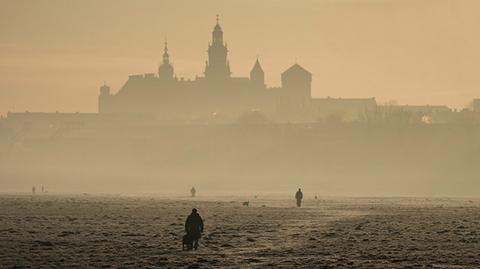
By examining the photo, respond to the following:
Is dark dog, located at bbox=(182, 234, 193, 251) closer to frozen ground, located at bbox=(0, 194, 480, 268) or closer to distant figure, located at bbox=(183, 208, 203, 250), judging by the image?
distant figure, located at bbox=(183, 208, 203, 250)

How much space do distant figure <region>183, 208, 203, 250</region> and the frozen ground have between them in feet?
1.63

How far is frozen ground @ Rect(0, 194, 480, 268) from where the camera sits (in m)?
38.8

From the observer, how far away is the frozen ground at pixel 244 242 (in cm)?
3884

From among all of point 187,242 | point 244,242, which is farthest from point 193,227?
point 244,242

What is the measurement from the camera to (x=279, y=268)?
37.2m

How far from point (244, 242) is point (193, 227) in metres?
5.56

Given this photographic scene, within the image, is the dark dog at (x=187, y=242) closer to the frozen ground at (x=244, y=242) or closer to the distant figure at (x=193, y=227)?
the distant figure at (x=193, y=227)

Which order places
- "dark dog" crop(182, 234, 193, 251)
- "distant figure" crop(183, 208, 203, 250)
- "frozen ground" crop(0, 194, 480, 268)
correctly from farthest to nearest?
"dark dog" crop(182, 234, 193, 251) < "distant figure" crop(183, 208, 203, 250) < "frozen ground" crop(0, 194, 480, 268)

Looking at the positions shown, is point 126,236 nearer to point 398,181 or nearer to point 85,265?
point 85,265

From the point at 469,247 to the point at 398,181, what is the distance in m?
151

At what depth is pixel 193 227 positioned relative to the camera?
41.7 m

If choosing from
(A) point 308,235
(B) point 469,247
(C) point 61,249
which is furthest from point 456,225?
(C) point 61,249

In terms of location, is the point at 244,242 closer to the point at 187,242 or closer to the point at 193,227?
the point at 187,242

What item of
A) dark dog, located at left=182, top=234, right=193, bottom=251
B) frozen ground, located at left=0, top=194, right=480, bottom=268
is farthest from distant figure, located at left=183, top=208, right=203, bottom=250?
frozen ground, located at left=0, top=194, right=480, bottom=268
